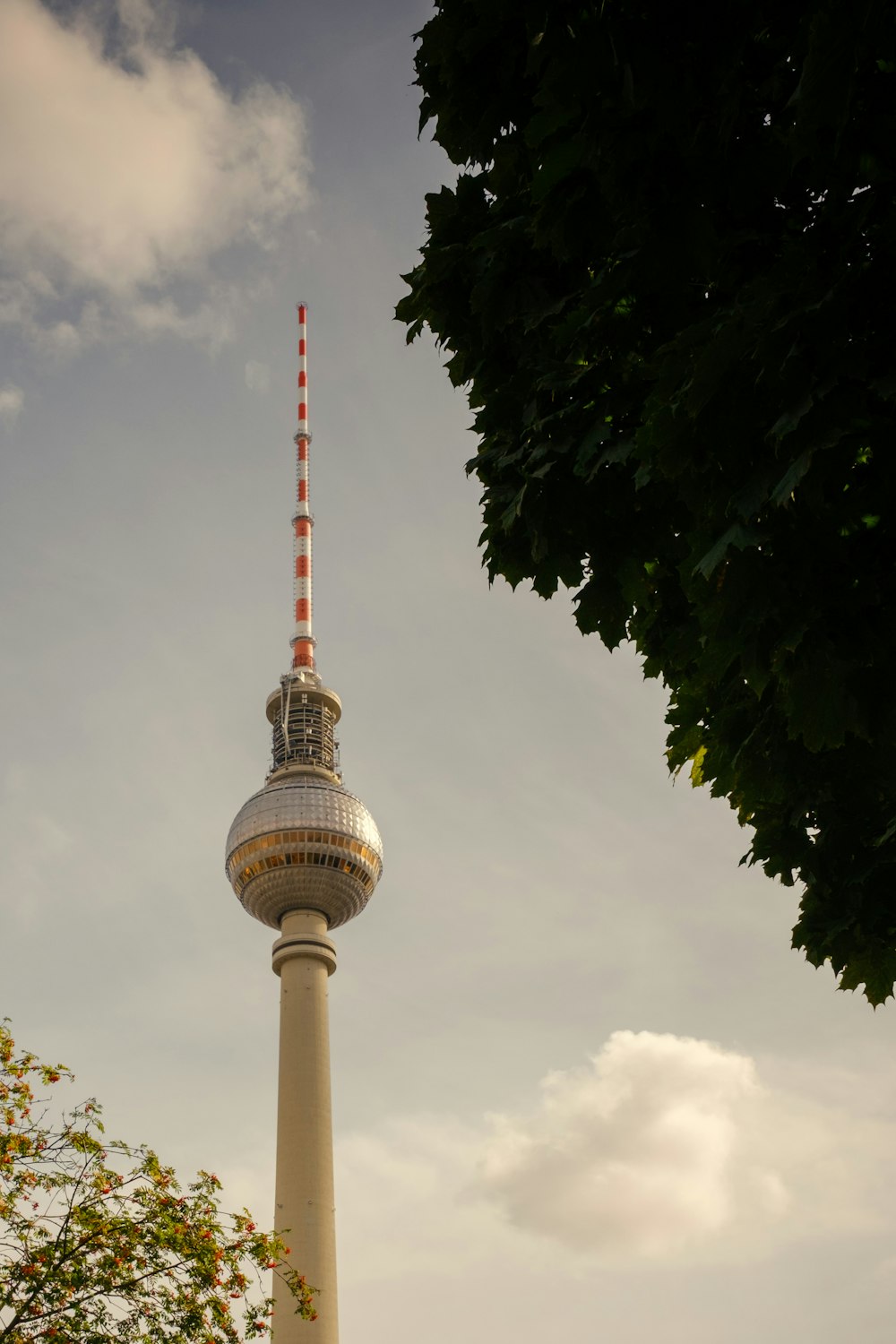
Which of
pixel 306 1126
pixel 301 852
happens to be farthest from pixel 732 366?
pixel 301 852

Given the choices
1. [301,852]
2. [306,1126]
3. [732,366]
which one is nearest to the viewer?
[732,366]

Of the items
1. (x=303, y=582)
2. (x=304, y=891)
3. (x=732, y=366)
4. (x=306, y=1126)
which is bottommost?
(x=732, y=366)

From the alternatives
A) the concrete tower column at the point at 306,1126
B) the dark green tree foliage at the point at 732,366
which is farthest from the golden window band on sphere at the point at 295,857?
the dark green tree foliage at the point at 732,366

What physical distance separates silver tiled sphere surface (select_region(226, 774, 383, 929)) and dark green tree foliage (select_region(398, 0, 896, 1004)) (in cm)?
8512

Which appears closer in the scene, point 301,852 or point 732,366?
point 732,366

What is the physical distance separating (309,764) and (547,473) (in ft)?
301

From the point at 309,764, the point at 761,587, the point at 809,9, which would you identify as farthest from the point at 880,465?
the point at 309,764

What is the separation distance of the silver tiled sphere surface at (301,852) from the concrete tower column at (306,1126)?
1986 millimetres

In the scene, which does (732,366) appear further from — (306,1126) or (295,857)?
(295,857)

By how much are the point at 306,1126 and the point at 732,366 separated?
84.6 meters

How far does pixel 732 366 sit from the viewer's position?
7074 mm

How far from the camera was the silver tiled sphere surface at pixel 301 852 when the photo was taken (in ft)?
306

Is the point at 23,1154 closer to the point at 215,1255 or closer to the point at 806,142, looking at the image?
the point at 215,1255

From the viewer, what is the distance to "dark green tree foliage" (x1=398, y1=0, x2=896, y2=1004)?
22.6 feet
